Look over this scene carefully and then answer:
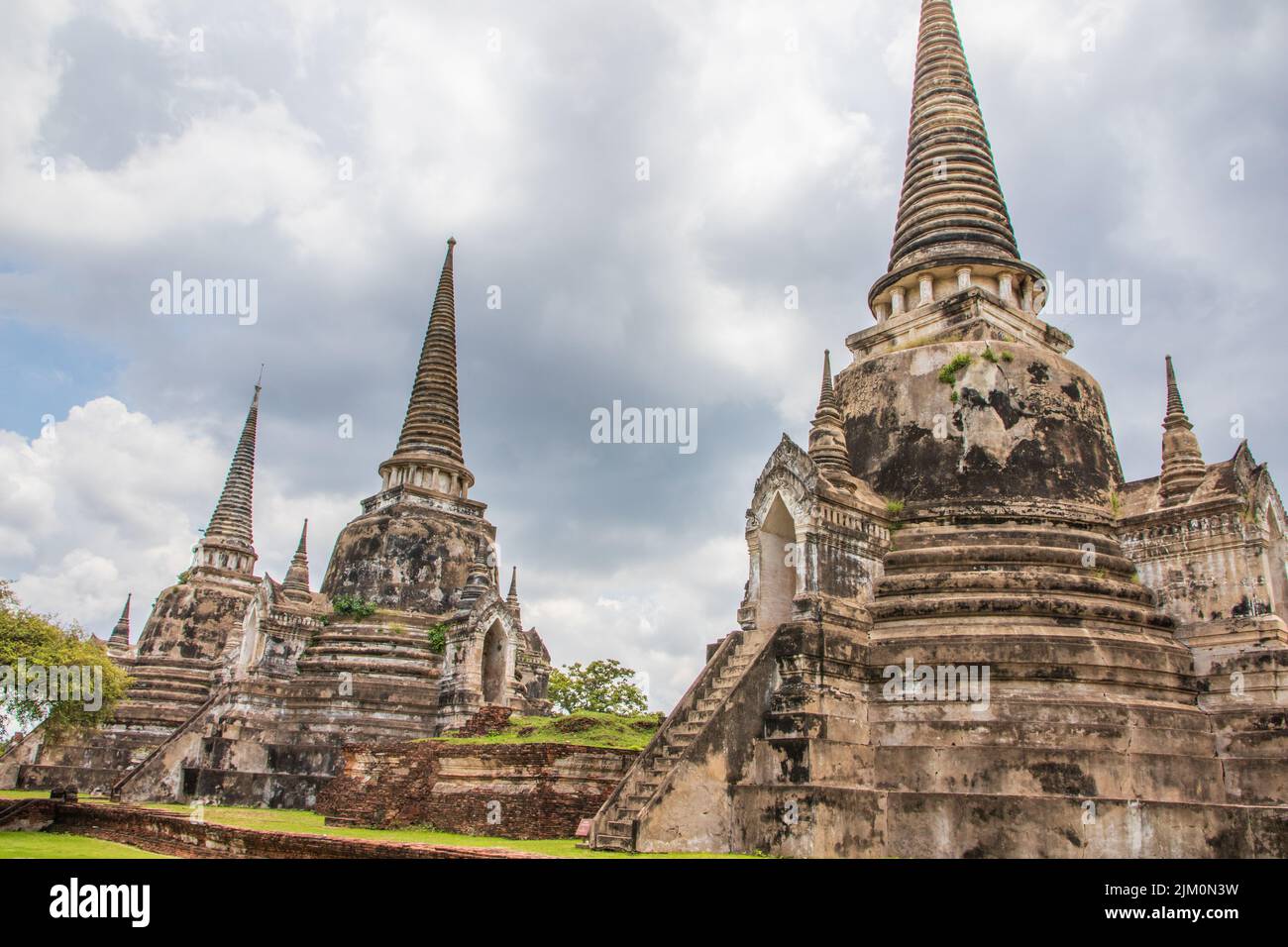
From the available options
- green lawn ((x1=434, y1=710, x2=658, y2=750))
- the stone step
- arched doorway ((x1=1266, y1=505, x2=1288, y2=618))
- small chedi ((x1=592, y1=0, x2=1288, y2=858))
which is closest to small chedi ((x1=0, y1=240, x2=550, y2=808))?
green lawn ((x1=434, y1=710, x2=658, y2=750))

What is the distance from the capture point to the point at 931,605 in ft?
51.0

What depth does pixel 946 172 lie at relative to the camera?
861 inches

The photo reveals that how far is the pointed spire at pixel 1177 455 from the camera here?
16562 mm

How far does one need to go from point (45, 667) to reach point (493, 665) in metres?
11.4

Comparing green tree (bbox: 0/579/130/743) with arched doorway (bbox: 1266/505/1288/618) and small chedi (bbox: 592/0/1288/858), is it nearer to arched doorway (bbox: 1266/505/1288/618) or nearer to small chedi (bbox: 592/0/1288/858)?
small chedi (bbox: 592/0/1288/858)

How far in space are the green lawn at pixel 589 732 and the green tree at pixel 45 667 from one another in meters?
10.4

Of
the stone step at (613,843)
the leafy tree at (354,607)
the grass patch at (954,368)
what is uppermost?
the grass patch at (954,368)

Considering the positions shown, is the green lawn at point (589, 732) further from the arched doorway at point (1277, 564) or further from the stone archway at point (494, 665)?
the arched doorway at point (1277, 564)

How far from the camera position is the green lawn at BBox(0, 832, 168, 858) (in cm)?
1488

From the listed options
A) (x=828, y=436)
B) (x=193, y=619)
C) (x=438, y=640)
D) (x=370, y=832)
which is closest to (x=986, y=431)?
(x=828, y=436)

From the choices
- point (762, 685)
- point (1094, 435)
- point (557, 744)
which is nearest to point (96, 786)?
point (557, 744)

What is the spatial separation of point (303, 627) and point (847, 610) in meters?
19.1

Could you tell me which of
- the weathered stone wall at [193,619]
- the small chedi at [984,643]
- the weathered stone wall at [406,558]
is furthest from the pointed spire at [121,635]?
the small chedi at [984,643]
